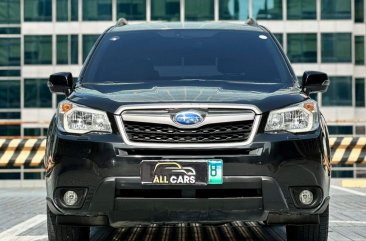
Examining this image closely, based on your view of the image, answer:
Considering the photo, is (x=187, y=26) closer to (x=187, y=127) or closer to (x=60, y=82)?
(x=60, y=82)

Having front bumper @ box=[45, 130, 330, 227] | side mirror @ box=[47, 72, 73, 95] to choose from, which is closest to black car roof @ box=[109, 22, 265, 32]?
side mirror @ box=[47, 72, 73, 95]

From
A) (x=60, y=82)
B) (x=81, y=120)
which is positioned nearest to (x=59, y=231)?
(x=81, y=120)

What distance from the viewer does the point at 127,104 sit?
5.32 m

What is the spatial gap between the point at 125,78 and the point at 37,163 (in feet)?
33.9

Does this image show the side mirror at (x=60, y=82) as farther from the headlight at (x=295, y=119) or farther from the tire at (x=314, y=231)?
the tire at (x=314, y=231)

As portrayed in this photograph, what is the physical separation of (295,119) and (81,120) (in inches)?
57.3

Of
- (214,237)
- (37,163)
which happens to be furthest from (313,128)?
(37,163)

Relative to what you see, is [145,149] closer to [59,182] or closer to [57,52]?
[59,182]

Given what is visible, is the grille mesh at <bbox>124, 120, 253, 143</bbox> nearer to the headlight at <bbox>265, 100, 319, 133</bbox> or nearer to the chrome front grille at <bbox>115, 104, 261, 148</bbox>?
the chrome front grille at <bbox>115, 104, 261, 148</bbox>

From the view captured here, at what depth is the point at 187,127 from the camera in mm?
5191

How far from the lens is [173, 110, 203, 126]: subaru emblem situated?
521 cm

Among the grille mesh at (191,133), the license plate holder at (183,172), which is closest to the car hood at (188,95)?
the grille mesh at (191,133)

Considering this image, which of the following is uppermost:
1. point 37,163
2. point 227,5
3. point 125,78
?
point 227,5

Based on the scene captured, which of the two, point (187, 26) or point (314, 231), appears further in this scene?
point (187, 26)
